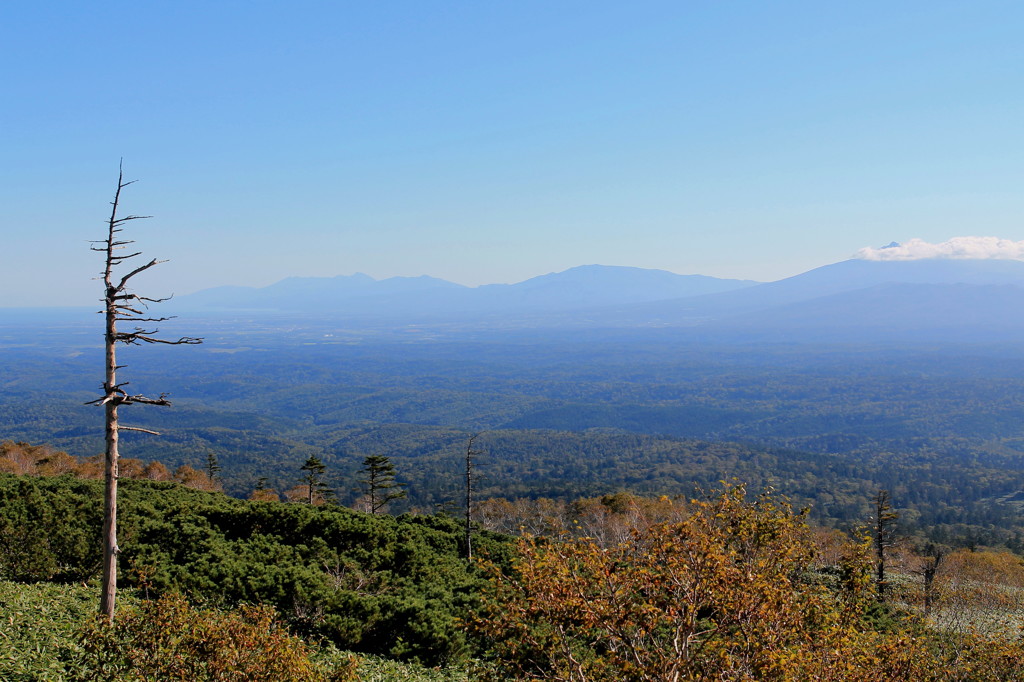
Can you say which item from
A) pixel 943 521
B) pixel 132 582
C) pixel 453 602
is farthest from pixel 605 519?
pixel 943 521

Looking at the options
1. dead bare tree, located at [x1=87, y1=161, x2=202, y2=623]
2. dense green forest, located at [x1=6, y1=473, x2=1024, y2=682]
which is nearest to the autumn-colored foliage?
dense green forest, located at [x1=6, y1=473, x2=1024, y2=682]

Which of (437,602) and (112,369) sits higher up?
(112,369)

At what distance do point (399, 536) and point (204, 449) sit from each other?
162m

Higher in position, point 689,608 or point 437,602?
point 689,608

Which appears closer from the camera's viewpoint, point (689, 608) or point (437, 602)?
point (689, 608)

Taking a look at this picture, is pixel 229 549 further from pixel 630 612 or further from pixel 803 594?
pixel 803 594

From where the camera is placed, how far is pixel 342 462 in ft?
511

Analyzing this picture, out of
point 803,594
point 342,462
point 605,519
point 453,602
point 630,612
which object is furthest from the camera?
point 342,462

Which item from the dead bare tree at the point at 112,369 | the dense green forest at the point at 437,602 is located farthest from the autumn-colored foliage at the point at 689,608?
the dead bare tree at the point at 112,369

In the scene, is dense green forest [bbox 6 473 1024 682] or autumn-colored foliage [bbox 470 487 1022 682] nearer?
autumn-colored foliage [bbox 470 487 1022 682]

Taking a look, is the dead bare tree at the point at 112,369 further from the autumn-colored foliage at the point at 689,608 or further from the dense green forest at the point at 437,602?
the autumn-colored foliage at the point at 689,608

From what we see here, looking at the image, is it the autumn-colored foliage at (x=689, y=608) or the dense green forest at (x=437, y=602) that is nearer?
the autumn-colored foliage at (x=689, y=608)

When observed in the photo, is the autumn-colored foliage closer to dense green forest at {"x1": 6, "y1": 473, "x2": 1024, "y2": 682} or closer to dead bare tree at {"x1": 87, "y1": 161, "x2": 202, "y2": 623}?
dense green forest at {"x1": 6, "y1": 473, "x2": 1024, "y2": 682}

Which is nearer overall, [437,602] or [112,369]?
[112,369]
